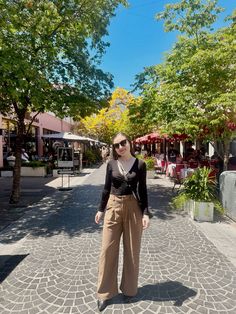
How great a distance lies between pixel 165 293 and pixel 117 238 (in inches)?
41.6

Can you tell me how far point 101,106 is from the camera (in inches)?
363

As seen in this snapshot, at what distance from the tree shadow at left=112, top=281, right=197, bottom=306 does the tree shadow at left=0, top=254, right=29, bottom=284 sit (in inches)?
71.1

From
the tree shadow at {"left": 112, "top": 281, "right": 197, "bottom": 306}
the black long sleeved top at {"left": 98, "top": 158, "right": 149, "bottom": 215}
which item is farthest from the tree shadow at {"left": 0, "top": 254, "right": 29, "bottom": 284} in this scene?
the black long sleeved top at {"left": 98, "top": 158, "right": 149, "bottom": 215}

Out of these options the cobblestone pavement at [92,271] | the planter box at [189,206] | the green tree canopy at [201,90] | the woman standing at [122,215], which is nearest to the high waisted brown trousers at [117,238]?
the woman standing at [122,215]

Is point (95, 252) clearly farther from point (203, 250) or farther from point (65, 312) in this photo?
point (203, 250)

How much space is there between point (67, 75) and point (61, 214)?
4.72 m

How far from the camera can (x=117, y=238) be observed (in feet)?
10.2

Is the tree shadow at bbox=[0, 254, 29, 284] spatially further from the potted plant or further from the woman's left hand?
the potted plant

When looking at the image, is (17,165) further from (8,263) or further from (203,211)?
(203,211)

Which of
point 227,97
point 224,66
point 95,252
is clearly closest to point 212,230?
point 95,252

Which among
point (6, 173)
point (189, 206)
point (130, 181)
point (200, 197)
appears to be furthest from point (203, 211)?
point (6, 173)

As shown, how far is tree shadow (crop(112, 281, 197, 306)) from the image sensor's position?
3223mm

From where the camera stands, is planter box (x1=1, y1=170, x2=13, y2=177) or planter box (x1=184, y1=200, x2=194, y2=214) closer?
planter box (x1=184, y1=200, x2=194, y2=214)

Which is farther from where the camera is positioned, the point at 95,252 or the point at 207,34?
the point at 207,34
